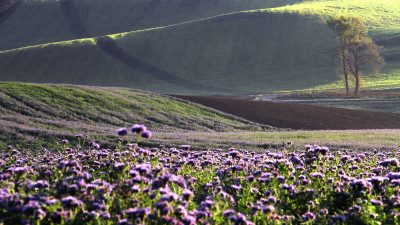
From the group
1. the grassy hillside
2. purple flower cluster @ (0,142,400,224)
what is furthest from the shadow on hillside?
purple flower cluster @ (0,142,400,224)

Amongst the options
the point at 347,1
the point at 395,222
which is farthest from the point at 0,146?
the point at 347,1

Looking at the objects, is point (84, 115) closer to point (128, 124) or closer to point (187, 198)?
point (128, 124)

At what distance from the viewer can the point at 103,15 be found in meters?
173

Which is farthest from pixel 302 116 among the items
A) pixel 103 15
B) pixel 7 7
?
pixel 7 7

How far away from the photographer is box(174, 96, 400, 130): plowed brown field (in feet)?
111

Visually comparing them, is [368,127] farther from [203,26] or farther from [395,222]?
[203,26]

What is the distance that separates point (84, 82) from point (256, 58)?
48.1 metres

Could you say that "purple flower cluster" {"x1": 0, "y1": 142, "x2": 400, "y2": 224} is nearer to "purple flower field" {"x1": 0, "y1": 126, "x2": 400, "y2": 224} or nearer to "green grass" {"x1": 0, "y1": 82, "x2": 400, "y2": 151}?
"purple flower field" {"x1": 0, "y1": 126, "x2": 400, "y2": 224}

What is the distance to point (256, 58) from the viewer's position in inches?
4011

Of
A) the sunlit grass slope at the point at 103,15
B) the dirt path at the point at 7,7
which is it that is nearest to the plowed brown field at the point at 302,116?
the sunlit grass slope at the point at 103,15

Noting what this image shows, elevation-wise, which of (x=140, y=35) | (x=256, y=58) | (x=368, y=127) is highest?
(x=140, y=35)

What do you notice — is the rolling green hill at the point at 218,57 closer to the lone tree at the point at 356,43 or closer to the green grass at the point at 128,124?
the lone tree at the point at 356,43

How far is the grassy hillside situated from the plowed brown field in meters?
2.64

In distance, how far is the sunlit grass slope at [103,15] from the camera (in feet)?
503
